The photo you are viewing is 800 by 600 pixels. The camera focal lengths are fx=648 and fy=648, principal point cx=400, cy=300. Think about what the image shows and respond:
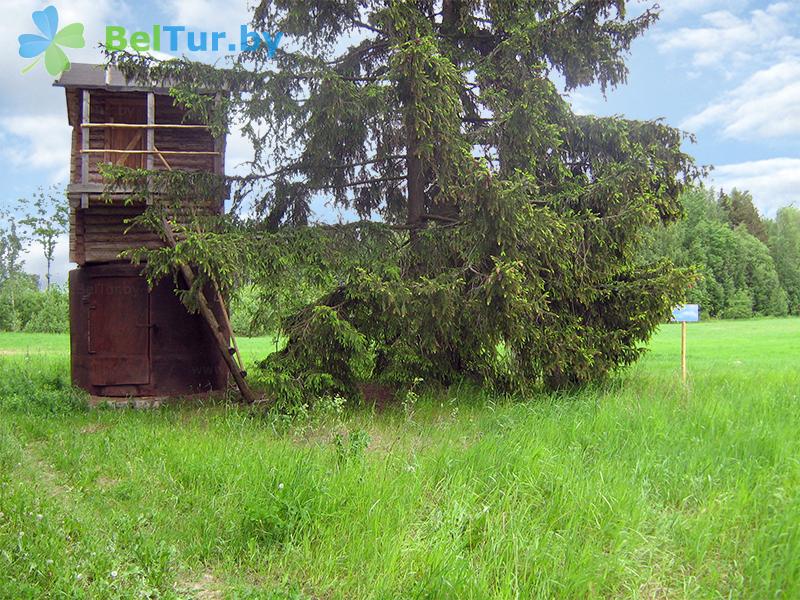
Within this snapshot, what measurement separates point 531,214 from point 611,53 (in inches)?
152

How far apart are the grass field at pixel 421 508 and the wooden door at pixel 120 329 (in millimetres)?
4310

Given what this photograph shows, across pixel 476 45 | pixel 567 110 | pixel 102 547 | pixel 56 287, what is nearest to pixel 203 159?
pixel 476 45

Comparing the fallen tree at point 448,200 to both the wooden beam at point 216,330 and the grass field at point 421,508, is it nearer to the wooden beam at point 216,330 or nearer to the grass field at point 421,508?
the wooden beam at point 216,330

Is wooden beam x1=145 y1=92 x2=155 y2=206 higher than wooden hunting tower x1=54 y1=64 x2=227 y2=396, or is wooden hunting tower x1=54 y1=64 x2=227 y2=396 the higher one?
wooden beam x1=145 y1=92 x2=155 y2=206

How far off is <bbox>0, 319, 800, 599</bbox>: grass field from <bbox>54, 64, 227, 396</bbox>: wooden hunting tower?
4.37m

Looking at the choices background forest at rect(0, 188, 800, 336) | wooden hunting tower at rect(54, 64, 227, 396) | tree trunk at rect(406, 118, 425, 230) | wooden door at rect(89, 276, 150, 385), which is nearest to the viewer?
tree trunk at rect(406, 118, 425, 230)

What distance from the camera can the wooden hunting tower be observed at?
12.1 meters

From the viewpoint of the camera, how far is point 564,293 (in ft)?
30.9

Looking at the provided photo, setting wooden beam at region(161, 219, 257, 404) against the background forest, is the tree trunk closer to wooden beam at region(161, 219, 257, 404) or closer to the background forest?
wooden beam at region(161, 219, 257, 404)

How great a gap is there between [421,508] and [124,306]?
9.11m

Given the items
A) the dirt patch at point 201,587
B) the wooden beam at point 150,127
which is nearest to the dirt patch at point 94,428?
the dirt patch at point 201,587

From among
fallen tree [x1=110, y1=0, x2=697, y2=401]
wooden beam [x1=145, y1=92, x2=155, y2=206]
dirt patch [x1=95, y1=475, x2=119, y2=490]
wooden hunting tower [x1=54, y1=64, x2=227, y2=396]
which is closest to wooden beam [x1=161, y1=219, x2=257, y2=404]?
fallen tree [x1=110, y1=0, x2=697, y2=401]

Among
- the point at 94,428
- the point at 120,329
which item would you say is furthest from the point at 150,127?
the point at 94,428

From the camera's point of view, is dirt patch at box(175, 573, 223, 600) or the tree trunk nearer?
dirt patch at box(175, 573, 223, 600)
